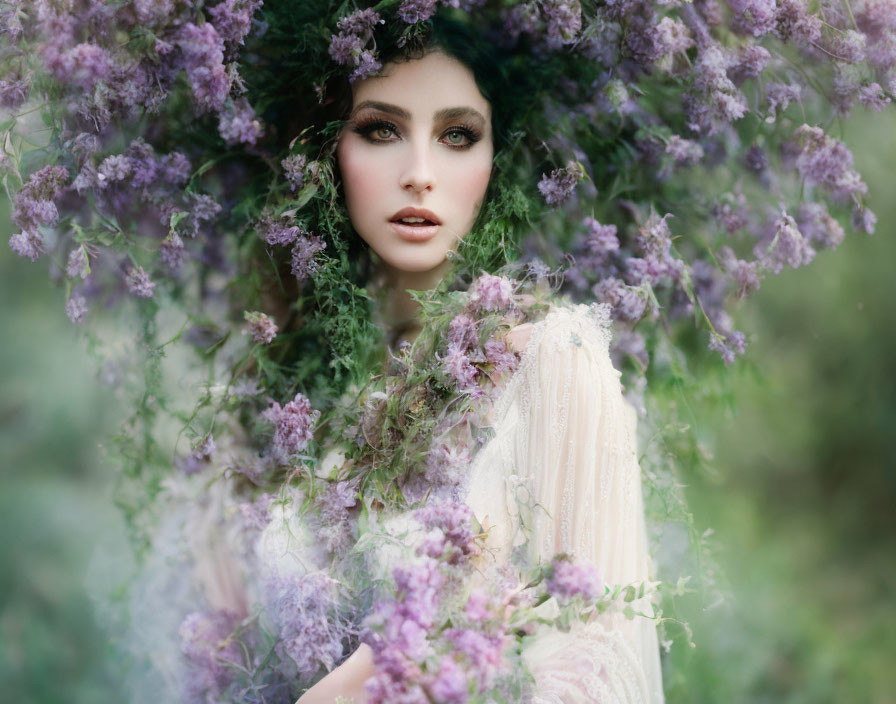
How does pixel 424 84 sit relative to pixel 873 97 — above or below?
above

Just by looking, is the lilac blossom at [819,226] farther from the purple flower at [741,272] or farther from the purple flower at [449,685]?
the purple flower at [449,685]

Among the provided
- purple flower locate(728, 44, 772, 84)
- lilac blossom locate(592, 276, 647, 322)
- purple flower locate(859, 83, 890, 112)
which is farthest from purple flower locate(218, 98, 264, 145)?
purple flower locate(859, 83, 890, 112)

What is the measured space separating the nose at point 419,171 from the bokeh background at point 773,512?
1207 millimetres

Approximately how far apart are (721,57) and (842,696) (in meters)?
2.01

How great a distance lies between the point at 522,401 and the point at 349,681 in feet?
1.83

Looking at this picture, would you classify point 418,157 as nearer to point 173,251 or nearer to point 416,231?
point 416,231

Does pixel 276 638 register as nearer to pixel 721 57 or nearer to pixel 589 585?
pixel 589 585

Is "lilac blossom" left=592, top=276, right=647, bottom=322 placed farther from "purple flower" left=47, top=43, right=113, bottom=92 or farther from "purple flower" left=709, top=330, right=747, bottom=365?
"purple flower" left=47, top=43, right=113, bottom=92

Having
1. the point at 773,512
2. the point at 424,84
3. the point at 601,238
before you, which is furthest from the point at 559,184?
the point at 773,512

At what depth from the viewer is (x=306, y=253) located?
184 centimetres

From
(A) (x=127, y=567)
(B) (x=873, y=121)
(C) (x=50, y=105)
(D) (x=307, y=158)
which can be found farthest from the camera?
(A) (x=127, y=567)

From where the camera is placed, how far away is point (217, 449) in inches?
78.6

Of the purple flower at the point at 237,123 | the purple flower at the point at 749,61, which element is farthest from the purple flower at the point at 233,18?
the purple flower at the point at 749,61

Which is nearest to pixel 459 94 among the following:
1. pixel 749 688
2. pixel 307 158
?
pixel 307 158
